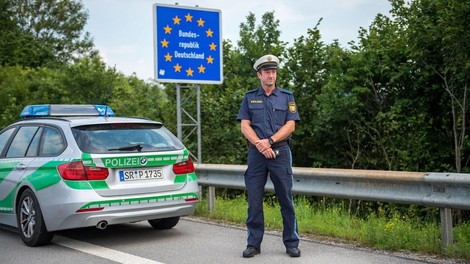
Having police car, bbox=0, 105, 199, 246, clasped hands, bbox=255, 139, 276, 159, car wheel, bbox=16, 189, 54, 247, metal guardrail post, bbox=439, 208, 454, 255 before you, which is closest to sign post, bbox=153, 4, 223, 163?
police car, bbox=0, 105, 199, 246

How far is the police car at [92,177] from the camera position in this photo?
247 inches

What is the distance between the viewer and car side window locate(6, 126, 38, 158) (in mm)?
7352

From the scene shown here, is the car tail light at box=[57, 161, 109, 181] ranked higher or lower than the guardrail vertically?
higher

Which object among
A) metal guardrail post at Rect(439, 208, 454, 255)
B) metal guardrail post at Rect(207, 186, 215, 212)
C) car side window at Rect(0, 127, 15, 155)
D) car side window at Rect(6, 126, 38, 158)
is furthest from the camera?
metal guardrail post at Rect(207, 186, 215, 212)

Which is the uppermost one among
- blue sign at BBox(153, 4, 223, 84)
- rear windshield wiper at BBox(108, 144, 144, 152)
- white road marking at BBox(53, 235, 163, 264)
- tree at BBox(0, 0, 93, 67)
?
tree at BBox(0, 0, 93, 67)

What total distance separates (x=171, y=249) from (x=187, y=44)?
5115 mm

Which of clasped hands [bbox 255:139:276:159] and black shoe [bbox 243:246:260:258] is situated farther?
black shoe [bbox 243:246:260:258]

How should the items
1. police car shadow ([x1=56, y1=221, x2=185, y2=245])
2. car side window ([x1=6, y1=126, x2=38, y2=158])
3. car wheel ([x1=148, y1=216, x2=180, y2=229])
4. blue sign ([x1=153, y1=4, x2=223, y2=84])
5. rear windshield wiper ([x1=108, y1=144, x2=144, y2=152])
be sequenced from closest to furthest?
1. rear windshield wiper ([x1=108, y1=144, x2=144, y2=152])
2. police car shadow ([x1=56, y1=221, x2=185, y2=245])
3. car side window ([x1=6, y1=126, x2=38, y2=158])
4. car wheel ([x1=148, y1=216, x2=180, y2=229])
5. blue sign ([x1=153, y1=4, x2=223, y2=84])

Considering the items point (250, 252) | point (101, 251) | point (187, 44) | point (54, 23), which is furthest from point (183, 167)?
point (54, 23)

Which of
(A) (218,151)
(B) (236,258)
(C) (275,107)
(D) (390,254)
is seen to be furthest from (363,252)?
(A) (218,151)

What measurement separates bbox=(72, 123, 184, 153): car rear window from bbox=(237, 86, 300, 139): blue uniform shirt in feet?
4.90

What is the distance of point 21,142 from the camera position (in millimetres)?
7523

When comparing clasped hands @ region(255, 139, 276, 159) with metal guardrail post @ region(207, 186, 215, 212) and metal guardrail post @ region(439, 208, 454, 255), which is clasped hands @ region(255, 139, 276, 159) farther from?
metal guardrail post @ region(207, 186, 215, 212)

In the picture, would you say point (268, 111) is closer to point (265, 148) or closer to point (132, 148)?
point (265, 148)
